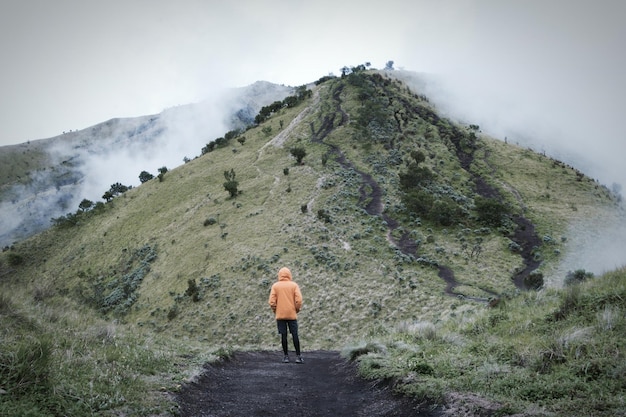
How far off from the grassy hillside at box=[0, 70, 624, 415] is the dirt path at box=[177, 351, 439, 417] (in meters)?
0.49

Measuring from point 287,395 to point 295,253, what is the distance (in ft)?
91.3

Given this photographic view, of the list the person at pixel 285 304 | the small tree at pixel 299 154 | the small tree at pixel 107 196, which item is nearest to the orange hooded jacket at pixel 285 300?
the person at pixel 285 304

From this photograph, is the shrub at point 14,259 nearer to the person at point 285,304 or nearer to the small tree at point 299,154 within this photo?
the small tree at point 299,154

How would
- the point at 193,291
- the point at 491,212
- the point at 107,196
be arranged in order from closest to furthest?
the point at 193,291 < the point at 491,212 < the point at 107,196

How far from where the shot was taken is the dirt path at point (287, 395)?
5891 millimetres

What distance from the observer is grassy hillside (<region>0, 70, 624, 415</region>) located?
683cm

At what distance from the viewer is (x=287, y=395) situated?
23.4 ft

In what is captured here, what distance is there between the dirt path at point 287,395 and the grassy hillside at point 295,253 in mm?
489

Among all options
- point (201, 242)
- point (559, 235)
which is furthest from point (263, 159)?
point (559, 235)

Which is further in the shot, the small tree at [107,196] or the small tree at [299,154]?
the small tree at [107,196]

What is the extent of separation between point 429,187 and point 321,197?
1443 cm

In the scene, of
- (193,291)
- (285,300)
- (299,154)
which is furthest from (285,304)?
(299,154)

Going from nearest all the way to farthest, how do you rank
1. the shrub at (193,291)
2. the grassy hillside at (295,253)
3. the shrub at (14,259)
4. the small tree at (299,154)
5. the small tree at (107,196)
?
the grassy hillside at (295,253) < the shrub at (193,291) < the shrub at (14,259) < the small tree at (299,154) < the small tree at (107,196)

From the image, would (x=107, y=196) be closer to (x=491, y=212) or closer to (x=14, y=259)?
(x=14, y=259)
